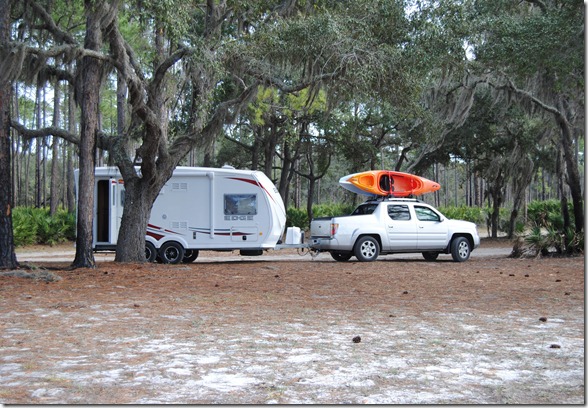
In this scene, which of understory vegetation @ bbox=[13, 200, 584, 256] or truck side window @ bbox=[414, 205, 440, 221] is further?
understory vegetation @ bbox=[13, 200, 584, 256]

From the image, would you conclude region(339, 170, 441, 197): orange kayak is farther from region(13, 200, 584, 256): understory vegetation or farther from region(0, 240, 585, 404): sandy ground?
region(0, 240, 585, 404): sandy ground

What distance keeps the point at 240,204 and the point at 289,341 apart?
1132 centimetres

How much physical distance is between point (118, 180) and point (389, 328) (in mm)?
12021

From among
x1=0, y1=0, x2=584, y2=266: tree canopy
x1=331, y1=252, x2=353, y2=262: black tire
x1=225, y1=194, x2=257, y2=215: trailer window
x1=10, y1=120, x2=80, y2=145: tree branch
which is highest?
x1=0, y1=0, x2=584, y2=266: tree canopy

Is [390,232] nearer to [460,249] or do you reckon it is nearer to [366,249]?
[366,249]

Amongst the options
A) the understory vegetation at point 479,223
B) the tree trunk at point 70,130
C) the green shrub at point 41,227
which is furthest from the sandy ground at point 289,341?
the green shrub at point 41,227

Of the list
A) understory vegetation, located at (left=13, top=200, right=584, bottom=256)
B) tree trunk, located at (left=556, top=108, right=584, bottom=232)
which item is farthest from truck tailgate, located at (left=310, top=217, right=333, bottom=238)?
tree trunk, located at (left=556, top=108, right=584, bottom=232)

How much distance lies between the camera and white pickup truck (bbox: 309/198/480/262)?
1694 cm

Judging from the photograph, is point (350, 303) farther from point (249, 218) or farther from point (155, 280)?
point (249, 218)

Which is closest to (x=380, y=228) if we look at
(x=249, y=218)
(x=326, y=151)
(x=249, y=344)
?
(x=249, y=218)

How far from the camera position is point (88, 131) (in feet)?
45.0

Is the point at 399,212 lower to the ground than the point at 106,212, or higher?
lower

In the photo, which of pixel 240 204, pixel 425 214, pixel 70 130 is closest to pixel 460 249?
pixel 425 214

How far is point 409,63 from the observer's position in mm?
13086
